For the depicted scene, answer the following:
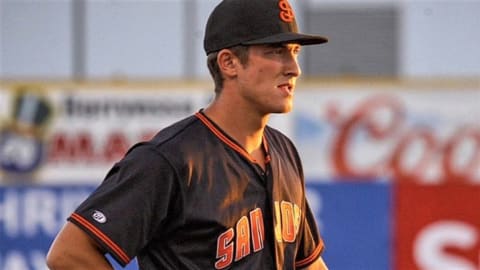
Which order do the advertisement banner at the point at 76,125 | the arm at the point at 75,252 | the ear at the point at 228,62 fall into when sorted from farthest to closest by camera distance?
the advertisement banner at the point at 76,125 → the ear at the point at 228,62 → the arm at the point at 75,252

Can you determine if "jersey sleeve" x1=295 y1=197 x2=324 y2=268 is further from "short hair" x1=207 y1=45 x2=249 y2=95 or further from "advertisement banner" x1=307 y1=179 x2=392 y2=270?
"advertisement banner" x1=307 y1=179 x2=392 y2=270

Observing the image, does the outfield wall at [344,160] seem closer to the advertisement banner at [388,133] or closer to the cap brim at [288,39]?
the advertisement banner at [388,133]

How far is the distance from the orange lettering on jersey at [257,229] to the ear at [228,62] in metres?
0.41

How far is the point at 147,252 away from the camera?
3.89 meters

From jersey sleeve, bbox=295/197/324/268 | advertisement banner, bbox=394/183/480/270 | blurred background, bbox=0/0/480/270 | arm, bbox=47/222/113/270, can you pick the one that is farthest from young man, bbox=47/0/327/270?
advertisement banner, bbox=394/183/480/270

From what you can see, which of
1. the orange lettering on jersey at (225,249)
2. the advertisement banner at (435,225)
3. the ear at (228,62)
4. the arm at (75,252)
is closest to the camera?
the arm at (75,252)

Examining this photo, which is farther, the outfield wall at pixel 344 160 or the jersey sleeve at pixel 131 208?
the outfield wall at pixel 344 160

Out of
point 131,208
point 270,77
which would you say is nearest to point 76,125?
point 270,77

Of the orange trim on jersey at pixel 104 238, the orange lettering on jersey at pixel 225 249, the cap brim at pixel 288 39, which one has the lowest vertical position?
the orange lettering on jersey at pixel 225 249

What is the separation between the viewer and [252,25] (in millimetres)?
3949

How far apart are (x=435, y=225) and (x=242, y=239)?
276 inches

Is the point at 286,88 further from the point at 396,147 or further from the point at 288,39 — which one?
the point at 396,147

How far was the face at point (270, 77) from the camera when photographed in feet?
13.0

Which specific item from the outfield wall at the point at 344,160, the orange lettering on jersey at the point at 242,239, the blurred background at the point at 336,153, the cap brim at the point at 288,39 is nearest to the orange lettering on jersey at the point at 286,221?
the orange lettering on jersey at the point at 242,239
